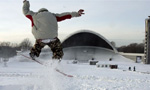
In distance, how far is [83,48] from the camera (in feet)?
181

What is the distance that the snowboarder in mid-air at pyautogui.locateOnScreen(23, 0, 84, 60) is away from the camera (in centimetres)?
508

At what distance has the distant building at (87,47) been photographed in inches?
2052

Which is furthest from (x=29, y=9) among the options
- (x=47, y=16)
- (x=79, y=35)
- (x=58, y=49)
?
(x=79, y=35)

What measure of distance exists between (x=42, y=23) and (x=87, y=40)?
4905cm

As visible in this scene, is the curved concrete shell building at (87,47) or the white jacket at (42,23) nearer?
the white jacket at (42,23)

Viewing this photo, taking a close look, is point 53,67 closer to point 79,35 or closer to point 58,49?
point 58,49

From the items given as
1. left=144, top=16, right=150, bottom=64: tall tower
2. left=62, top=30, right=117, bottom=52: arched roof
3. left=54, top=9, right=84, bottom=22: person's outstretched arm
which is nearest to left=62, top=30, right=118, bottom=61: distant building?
left=62, top=30, right=117, bottom=52: arched roof

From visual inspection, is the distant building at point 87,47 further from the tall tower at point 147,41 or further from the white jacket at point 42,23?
the white jacket at point 42,23

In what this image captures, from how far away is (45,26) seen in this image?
5055 millimetres

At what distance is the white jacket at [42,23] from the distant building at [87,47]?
45.6m

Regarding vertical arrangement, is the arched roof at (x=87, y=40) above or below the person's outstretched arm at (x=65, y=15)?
above

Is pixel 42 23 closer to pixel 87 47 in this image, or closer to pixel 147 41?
pixel 147 41

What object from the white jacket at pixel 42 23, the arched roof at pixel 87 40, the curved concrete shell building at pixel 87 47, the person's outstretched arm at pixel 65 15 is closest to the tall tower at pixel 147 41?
the curved concrete shell building at pixel 87 47

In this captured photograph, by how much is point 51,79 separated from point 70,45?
1926 inches
